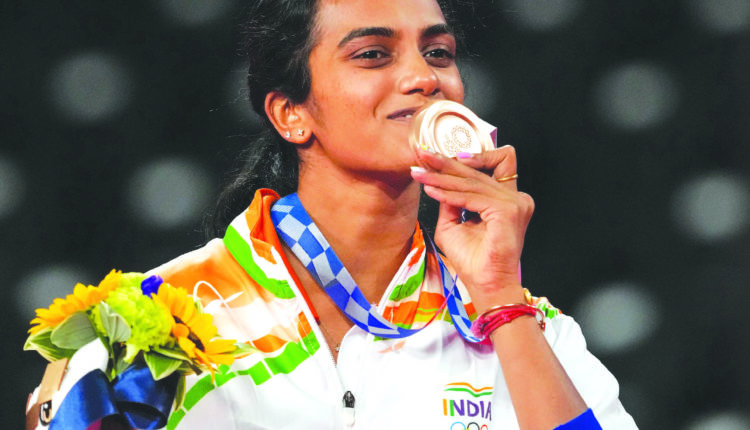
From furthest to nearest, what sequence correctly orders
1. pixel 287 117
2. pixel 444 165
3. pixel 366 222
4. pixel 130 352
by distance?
pixel 287 117 < pixel 366 222 < pixel 444 165 < pixel 130 352

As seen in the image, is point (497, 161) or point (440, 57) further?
point (440, 57)

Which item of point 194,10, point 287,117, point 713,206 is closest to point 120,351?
point 287,117

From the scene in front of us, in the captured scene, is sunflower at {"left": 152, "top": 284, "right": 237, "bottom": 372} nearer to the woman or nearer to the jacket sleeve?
the woman

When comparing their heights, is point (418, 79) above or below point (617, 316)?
above

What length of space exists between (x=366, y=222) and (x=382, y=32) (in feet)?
1.55

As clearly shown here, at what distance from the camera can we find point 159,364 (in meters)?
1.46

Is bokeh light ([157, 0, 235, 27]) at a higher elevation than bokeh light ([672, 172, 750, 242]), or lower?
higher

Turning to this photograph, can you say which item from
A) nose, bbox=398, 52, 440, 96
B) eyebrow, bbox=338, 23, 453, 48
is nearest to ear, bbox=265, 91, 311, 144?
eyebrow, bbox=338, 23, 453, 48

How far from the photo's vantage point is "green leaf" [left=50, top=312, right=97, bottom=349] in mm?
1481

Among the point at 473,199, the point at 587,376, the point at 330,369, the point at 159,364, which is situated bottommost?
the point at 587,376

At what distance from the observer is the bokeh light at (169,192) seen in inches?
105

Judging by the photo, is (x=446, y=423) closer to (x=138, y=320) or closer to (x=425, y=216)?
(x=138, y=320)

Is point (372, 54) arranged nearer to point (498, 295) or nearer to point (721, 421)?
point (498, 295)

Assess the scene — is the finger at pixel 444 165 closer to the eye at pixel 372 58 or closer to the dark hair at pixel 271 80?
the eye at pixel 372 58
